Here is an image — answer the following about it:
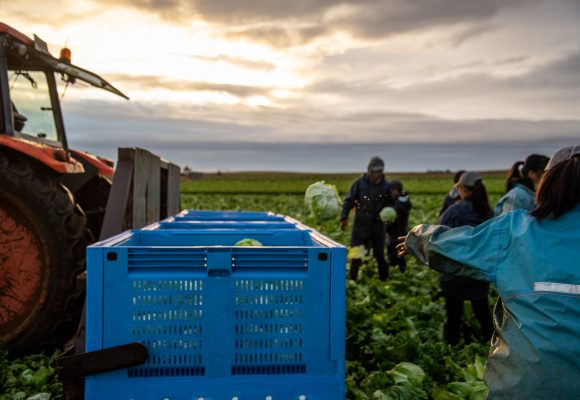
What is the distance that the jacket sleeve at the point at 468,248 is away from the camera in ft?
7.96

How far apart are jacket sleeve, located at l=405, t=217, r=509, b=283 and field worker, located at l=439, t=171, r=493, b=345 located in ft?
9.59

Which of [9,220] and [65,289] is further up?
[9,220]

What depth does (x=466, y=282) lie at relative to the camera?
5.38 metres

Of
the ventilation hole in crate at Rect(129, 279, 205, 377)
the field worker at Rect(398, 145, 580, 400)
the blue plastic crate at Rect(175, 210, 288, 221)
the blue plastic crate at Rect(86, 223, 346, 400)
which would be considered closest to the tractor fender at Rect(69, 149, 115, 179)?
the blue plastic crate at Rect(175, 210, 288, 221)

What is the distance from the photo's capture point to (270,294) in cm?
261

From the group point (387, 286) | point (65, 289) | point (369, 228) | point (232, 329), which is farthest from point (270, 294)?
point (369, 228)

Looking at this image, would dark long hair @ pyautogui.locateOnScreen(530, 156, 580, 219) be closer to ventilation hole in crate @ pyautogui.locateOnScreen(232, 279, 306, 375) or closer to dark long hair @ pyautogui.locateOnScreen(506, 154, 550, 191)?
ventilation hole in crate @ pyautogui.locateOnScreen(232, 279, 306, 375)

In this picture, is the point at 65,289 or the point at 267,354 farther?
the point at 65,289

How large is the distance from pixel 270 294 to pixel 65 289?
2.38m

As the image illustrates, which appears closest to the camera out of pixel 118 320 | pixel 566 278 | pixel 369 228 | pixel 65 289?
pixel 566 278

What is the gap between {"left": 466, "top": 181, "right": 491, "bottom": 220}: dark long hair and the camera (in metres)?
5.49

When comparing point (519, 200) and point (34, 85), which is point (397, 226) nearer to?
point (519, 200)

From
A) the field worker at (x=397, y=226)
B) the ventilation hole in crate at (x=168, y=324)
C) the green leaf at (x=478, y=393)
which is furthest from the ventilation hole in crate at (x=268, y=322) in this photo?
the field worker at (x=397, y=226)

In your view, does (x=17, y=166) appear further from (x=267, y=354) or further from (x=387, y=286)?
(x=387, y=286)
